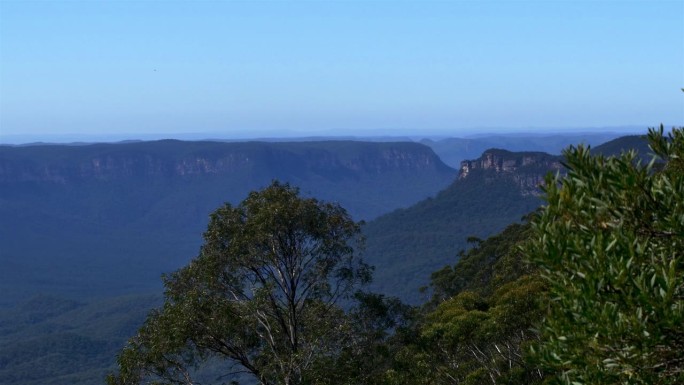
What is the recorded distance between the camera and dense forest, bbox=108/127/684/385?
24.4 ft

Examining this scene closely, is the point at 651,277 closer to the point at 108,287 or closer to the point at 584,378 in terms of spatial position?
the point at 584,378

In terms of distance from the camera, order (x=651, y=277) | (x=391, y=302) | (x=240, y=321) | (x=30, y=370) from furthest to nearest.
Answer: (x=30, y=370), (x=391, y=302), (x=240, y=321), (x=651, y=277)

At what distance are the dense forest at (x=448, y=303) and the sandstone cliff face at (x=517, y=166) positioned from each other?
105190 mm

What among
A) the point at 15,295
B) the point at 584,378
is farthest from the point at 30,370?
the point at 584,378

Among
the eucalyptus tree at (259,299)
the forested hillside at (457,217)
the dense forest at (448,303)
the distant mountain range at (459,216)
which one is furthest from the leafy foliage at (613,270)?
the forested hillside at (457,217)

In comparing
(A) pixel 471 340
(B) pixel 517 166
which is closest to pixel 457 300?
(A) pixel 471 340

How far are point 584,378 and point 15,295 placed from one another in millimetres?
173119

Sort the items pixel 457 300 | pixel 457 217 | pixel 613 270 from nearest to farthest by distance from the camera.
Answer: pixel 613 270 < pixel 457 300 < pixel 457 217

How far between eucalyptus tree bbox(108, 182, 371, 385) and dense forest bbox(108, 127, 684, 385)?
4cm

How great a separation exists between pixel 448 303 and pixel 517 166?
113m

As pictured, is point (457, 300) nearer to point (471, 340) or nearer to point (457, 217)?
point (471, 340)

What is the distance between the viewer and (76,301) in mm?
147125

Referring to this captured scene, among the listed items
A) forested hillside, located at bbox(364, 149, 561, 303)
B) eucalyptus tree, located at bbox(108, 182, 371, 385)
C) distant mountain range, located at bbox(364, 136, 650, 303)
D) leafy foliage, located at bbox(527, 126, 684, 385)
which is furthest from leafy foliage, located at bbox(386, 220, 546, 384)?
forested hillside, located at bbox(364, 149, 561, 303)

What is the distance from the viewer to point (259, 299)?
18.4m
